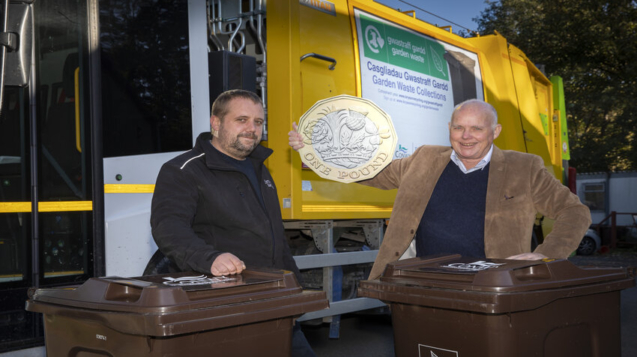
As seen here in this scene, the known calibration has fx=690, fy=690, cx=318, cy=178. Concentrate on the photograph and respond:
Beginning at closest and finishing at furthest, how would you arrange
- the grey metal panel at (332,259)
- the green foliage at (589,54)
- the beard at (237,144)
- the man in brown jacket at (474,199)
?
the beard at (237,144) < the man in brown jacket at (474,199) < the grey metal panel at (332,259) < the green foliage at (589,54)

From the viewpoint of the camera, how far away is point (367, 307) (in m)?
5.38

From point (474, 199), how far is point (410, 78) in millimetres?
2796

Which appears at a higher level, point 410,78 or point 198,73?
point 410,78

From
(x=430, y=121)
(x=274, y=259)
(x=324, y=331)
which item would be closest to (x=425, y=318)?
(x=274, y=259)

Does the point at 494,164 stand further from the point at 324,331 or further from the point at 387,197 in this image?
the point at 324,331

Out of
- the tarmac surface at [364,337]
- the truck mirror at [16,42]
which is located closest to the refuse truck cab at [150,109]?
the truck mirror at [16,42]

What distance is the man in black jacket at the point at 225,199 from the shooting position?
2617 millimetres

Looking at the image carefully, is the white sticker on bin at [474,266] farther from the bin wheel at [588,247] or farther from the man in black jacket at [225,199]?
the bin wheel at [588,247]

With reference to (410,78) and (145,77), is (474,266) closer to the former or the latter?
(145,77)

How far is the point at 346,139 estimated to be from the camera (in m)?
3.50

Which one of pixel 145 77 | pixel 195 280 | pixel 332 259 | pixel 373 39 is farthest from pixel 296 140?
pixel 373 39

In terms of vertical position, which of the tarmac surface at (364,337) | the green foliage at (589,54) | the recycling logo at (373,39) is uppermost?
the green foliage at (589,54)

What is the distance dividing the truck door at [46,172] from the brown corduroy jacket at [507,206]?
162 cm

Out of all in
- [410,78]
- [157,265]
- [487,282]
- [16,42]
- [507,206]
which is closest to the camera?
[487,282]
